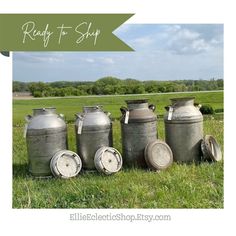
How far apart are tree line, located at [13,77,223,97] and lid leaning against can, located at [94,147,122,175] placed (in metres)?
0.87

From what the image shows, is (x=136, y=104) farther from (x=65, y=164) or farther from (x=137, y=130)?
(x=65, y=164)

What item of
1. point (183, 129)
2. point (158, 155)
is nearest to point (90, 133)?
point (158, 155)

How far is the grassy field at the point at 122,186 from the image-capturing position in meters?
5.06

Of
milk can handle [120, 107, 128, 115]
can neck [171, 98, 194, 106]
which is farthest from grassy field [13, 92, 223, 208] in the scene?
milk can handle [120, 107, 128, 115]

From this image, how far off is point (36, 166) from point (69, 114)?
30.8 inches

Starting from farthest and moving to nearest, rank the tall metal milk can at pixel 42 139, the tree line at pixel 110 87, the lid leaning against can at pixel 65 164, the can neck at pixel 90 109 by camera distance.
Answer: the tree line at pixel 110 87 → the can neck at pixel 90 109 → the tall metal milk can at pixel 42 139 → the lid leaning against can at pixel 65 164

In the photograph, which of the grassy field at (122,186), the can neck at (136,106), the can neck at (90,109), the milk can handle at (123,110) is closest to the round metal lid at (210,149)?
the grassy field at (122,186)

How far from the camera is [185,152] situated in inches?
228

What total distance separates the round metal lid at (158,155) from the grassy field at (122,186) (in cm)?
9

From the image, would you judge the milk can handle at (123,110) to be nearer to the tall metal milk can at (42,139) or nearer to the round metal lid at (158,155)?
Result: the round metal lid at (158,155)

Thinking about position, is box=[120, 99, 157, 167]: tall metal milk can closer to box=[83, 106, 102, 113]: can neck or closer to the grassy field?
the grassy field

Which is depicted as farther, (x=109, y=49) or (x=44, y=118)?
(x=44, y=118)
